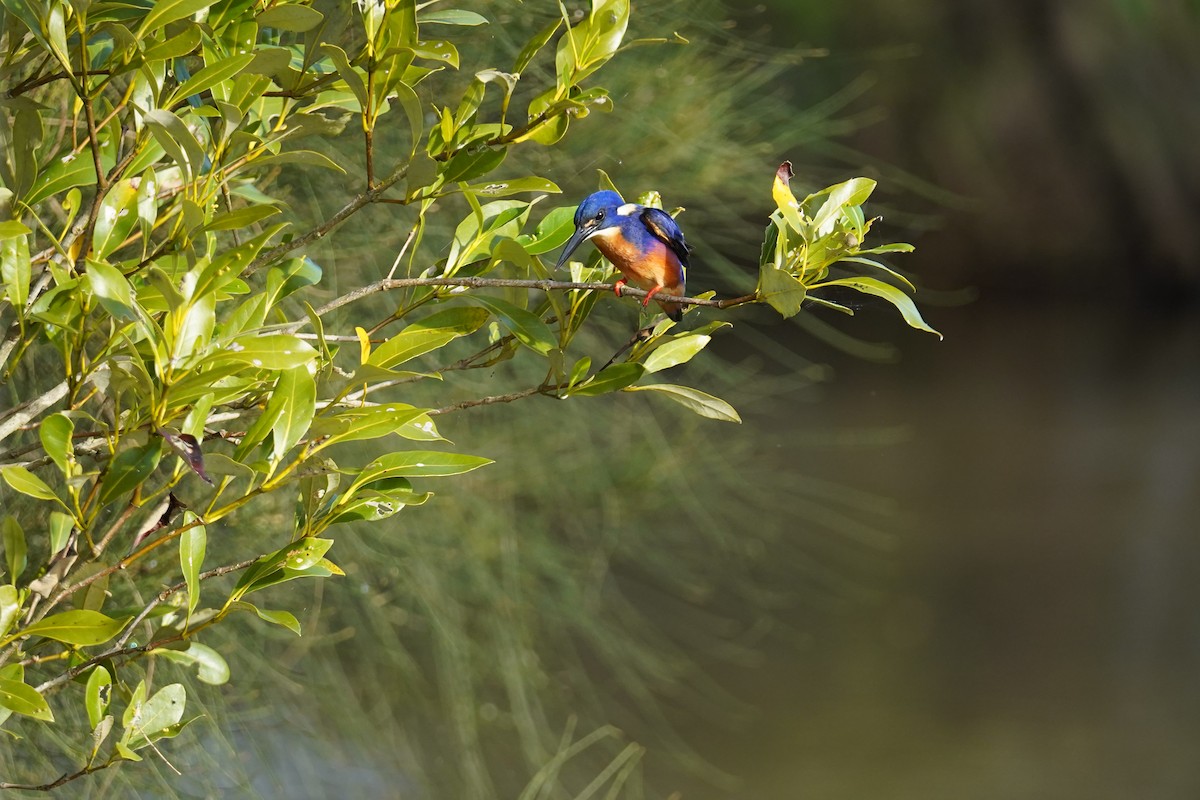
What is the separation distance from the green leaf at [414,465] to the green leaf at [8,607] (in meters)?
0.14

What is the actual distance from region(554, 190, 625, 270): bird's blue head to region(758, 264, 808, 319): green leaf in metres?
0.14

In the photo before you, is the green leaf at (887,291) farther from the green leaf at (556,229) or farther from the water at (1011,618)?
the water at (1011,618)

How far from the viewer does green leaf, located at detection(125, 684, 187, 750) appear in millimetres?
545

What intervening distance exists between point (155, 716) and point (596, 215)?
1.03ft

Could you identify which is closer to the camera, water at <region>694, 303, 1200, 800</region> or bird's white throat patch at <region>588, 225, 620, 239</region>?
bird's white throat patch at <region>588, 225, 620, 239</region>

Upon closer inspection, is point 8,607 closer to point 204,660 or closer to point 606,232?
point 204,660

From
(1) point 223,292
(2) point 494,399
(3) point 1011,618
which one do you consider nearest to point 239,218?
(1) point 223,292

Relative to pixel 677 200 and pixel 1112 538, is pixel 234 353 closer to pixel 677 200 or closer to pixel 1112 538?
pixel 677 200

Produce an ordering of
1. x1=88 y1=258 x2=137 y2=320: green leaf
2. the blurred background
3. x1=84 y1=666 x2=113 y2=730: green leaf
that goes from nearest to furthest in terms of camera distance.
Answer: x1=88 y1=258 x2=137 y2=320: green leaf
x1=84 y1=666 x2=113 y2=730: green leaf
the blurred background

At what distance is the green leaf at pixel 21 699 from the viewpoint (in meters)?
0.47

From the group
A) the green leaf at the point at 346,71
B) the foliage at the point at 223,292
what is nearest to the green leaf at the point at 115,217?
the foliage at the point at 223,292

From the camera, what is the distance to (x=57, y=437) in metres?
0.46

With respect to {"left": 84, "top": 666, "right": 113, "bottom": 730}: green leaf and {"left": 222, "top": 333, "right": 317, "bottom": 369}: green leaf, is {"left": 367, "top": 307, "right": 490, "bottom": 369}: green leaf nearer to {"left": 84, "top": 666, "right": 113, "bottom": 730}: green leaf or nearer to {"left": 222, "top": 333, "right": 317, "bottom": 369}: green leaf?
{"left": 222, "top": 333, "right": 317, "bottom": 369}: green leaf

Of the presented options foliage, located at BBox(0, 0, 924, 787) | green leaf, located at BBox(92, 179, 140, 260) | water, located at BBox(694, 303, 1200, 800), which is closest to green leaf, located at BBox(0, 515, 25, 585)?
foliage, located at BBox(0, 0, 924, 787)
